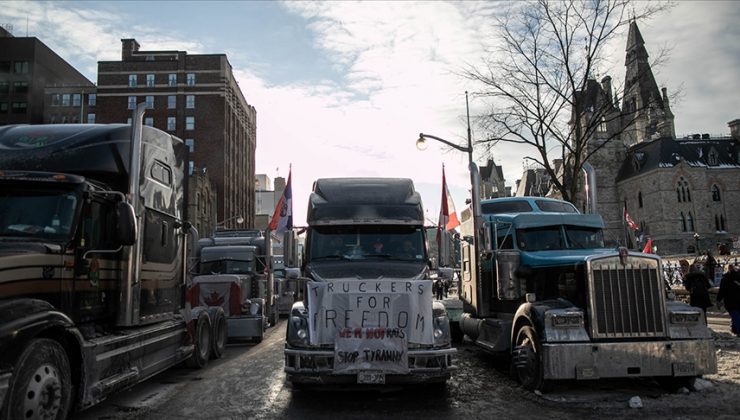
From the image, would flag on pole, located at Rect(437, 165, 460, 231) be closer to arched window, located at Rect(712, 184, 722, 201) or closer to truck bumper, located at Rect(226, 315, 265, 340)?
truck bumper, located at Rect(226, 315, 265, 340)

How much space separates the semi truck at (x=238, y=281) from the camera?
1380cm

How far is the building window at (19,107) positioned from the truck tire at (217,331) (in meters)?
77.2

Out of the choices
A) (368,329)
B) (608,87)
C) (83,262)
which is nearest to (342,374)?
(368,329)

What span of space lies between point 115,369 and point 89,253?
4.86 ft

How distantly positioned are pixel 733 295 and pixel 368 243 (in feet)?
30.4

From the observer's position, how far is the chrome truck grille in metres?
7.40

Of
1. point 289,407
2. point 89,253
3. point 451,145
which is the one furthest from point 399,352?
point 451,145

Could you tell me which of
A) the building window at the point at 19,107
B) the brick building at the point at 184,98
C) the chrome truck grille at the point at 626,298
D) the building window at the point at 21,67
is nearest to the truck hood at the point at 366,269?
the chrome truck grille at the point at 626,298

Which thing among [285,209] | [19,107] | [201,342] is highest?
[19,107]

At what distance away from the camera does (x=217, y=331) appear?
11375 millimetres

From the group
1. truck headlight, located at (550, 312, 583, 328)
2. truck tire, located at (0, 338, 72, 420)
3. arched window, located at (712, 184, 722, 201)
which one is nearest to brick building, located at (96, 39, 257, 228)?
truck headlight, located at (550, 312, 583, 328)

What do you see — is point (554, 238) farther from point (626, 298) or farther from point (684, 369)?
point (684, 369)

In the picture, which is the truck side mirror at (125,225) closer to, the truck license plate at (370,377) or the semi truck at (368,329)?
the semi truck at (368,329)

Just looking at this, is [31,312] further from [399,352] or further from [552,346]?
[552,346]
